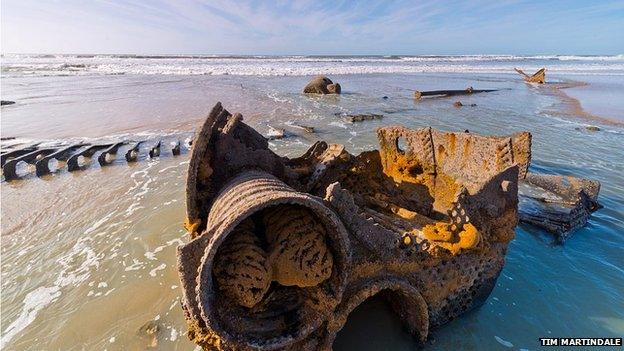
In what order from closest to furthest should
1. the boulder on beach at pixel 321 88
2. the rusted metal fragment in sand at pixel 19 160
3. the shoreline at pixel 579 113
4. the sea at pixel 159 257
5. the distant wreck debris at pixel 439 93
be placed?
the sea at pixel 159 257, the rusted metal fragment in sand at pixel 19 160, the shoreline at pixel 579 113, the distant wreck debris at pixel 439 93, the boulder on beach at pixel 321 88

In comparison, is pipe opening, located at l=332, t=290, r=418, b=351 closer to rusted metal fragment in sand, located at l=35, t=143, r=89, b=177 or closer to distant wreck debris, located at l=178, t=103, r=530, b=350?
distant wreck debris, located at l=178, t=103, r=530, b=350

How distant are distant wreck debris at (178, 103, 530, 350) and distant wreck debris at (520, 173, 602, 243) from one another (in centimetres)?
235

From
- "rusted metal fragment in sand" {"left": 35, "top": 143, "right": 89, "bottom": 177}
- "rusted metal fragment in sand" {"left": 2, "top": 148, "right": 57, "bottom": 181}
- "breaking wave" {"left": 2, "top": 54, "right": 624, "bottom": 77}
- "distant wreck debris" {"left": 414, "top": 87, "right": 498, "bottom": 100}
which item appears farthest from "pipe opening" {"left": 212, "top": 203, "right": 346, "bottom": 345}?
"breaking wave" {"left": 2, "top": 54, "right": 624, "bottom": 77}

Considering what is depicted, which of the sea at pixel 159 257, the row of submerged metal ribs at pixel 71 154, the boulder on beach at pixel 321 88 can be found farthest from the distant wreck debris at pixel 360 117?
the boulder on beach at pixel 321 88

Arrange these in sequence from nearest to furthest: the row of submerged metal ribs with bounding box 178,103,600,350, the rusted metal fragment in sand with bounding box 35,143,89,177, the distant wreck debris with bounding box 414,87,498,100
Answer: the row of submerged metal ribs with bounding box 178,103,600,350
the rusted metal fragment in sand with bounding box 35,143,89,177
the distant wreck debris with bounding box 414,87,498,100

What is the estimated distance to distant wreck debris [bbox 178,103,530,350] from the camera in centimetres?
283

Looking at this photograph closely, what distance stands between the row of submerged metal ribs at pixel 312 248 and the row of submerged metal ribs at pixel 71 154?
7162 mm

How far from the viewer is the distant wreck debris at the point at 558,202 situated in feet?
21.2

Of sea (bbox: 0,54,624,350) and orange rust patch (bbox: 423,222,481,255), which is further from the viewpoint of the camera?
sea (bbox: 0,54,624,350)

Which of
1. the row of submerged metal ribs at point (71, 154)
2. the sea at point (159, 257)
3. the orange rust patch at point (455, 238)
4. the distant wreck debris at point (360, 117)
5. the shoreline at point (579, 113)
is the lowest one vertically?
the shoreline at point (579, 113)

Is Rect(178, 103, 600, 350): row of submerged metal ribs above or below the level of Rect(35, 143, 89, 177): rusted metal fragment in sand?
above

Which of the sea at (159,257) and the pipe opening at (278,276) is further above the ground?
the pipe opening at (278,276)

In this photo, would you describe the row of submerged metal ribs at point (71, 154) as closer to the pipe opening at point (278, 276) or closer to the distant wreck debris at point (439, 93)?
the pipe opening at point (278, 276)

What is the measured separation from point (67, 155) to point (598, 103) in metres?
27.7
